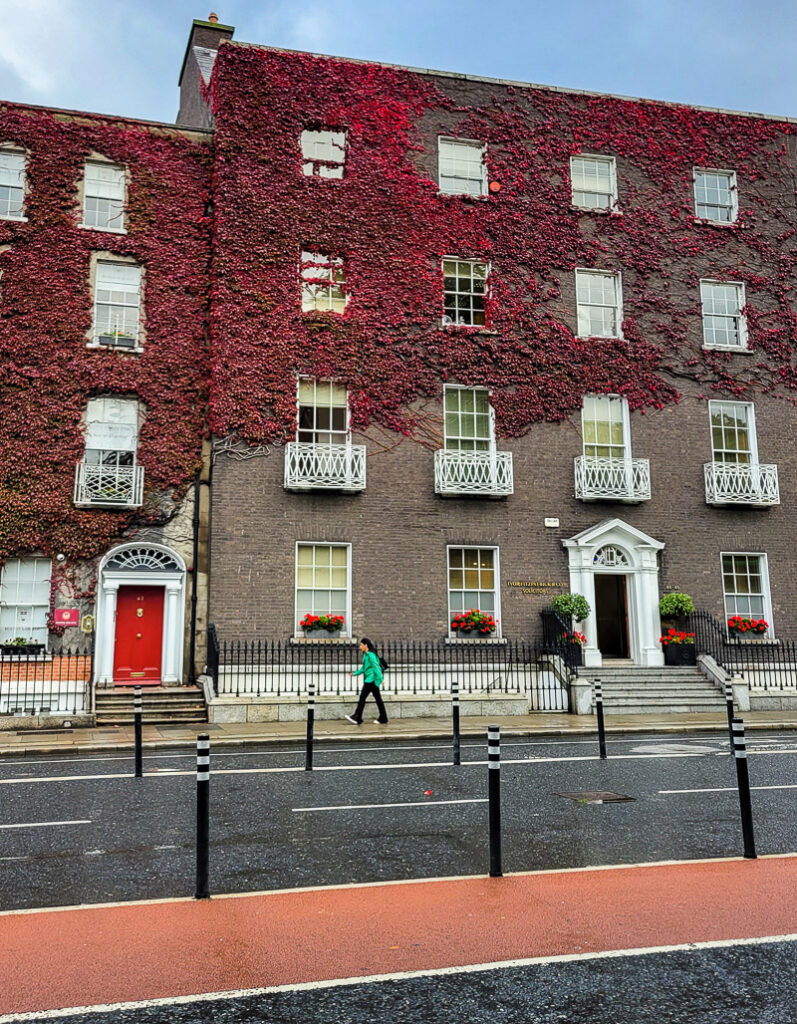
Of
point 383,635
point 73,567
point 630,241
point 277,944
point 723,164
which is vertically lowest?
point 277,944

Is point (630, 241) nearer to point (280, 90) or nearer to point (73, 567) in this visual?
point (280, 90)

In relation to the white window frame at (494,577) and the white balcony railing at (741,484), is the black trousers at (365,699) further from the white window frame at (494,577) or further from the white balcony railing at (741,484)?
the white balcony railing at (741,484)

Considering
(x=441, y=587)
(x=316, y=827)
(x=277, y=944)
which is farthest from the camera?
(x=441, y=587)

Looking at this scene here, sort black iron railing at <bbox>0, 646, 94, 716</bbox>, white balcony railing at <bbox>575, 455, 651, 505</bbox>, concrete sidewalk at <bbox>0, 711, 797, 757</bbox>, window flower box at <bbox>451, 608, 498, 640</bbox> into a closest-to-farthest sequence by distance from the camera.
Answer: concrete sidewalk at <bbox>0, 711, 797, 757</bbox> < black iron railing at <bbox>0, 646, 94, 716</bbox> < window flower box at <bbox>451, 608, 498, 640</bbox> < white balcony railing at <bbox>575, 455, 651, 505</bbox>

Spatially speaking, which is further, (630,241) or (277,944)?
(630,241)

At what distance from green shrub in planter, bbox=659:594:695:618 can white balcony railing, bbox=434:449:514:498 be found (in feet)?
16.4

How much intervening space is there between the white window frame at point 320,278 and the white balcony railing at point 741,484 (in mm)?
11188

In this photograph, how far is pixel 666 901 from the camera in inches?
237

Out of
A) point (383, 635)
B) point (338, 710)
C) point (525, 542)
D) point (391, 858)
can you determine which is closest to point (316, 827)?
point (391, 858)

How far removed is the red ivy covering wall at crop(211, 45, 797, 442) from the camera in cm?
2330

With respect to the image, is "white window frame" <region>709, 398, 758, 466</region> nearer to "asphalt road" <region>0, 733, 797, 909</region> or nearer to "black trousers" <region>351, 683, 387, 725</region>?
"black trousers" <region>351, 683, 387, 725</region>

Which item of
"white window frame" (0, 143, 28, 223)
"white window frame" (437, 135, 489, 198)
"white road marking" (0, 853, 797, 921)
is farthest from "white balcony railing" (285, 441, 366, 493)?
"white road marking" (0, 853, 797, 921)

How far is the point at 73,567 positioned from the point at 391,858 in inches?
625

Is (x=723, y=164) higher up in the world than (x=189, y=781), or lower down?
higher up
